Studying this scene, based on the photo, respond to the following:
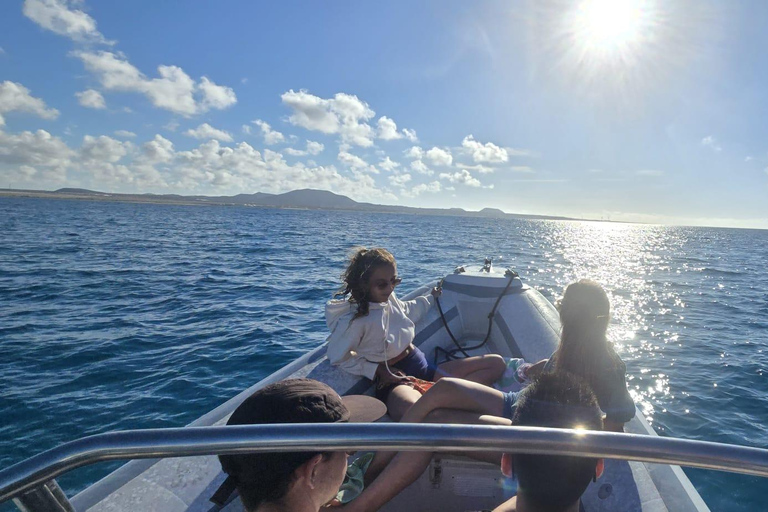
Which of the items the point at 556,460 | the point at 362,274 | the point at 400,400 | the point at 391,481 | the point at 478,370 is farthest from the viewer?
the point at 478,370

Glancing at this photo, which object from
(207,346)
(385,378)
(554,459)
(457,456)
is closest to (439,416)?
(457,456)

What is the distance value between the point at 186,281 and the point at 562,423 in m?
11.3

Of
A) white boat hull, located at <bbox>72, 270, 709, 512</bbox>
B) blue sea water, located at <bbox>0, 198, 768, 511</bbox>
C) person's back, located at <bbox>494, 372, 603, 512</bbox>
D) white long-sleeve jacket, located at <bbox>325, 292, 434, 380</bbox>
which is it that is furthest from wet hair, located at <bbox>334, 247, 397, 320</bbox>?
blue sea water, located at <bbox>0, 198, 768, 511</bbox>

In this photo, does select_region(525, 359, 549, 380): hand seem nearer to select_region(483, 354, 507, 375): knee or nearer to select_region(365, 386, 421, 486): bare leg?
select_region(483, 354, 507, 375): knee

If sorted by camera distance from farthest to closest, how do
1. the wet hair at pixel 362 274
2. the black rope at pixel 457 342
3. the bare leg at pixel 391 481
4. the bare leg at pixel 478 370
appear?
the black rope at pixel 457 342
the bare leg at pixel 478 370
the wet hair at pixel 362 274
the bare leg at pixel 391 481

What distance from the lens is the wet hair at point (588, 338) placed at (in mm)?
2064

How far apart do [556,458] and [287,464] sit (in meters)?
0.86

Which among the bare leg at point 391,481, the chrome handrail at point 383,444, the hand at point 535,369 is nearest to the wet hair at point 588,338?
the hand at point 535,369

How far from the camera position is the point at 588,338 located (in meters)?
2.06

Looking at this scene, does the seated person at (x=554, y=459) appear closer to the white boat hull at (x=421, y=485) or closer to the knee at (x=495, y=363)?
the white boat hull at (x=421, y=485)

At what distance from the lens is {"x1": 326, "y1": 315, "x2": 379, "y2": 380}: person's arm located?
292 cm

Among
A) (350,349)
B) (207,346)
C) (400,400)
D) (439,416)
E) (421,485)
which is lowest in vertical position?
(207,346)

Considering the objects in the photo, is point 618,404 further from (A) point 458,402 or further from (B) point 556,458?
(B) point 556,458

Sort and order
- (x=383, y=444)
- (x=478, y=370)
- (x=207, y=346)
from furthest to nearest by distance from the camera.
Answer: (x=207, y=346) < (x=478, y=370) < (x=383, y=444)
